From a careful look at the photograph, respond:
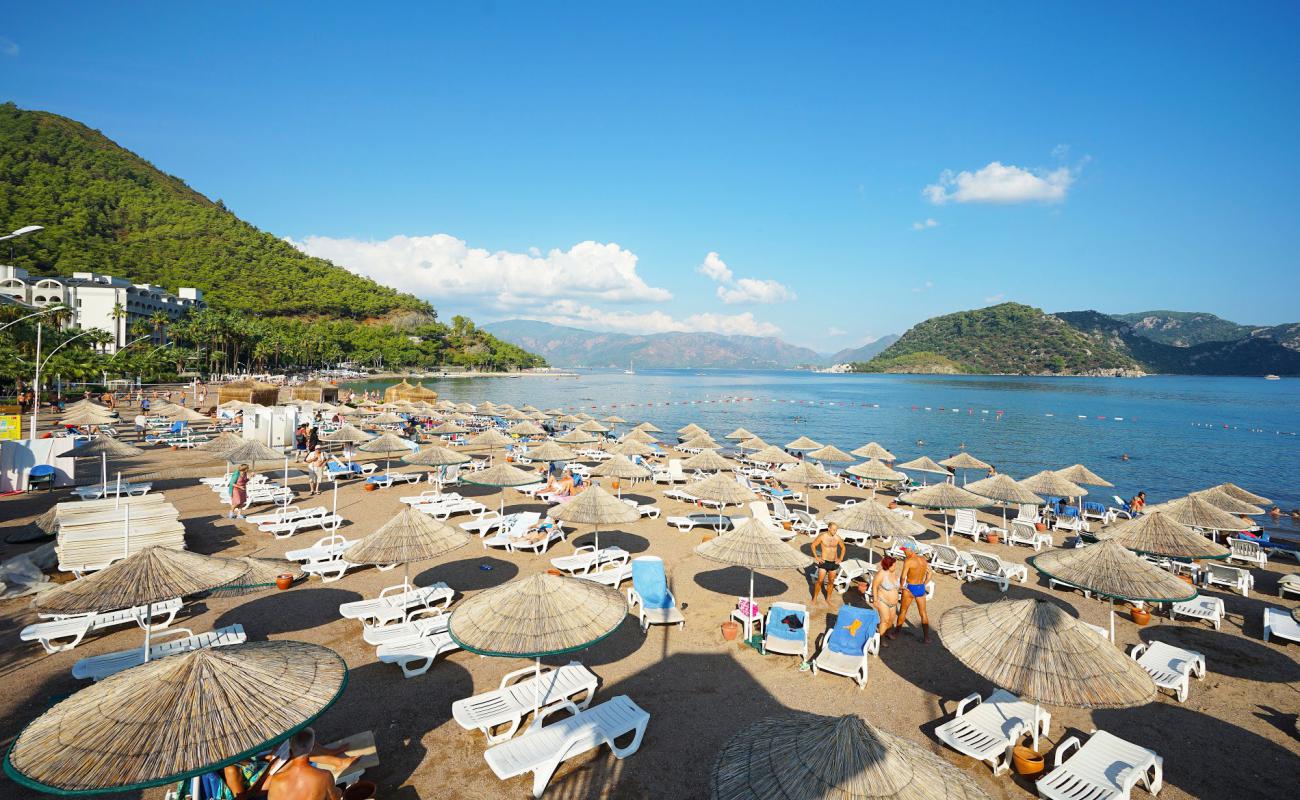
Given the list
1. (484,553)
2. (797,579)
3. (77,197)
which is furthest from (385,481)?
(77,197)

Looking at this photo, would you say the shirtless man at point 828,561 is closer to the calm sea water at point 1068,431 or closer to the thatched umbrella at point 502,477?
the thatched umbrella at point 502,477

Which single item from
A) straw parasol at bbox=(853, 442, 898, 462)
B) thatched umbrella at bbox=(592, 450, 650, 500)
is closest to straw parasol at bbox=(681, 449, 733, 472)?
thatched umbrella at bbox=(592, 450, 650, 500)

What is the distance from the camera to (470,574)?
10406 mm

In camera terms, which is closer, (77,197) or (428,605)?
(428,605)

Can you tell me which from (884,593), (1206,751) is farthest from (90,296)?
(1206,751)

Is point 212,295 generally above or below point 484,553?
above

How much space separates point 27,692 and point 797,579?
10915 mm

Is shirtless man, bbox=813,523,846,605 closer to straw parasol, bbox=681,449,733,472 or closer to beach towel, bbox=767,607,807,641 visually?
beach towel, bbox=767,607,807,641

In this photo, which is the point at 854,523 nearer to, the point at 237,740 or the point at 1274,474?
the point at 237,740

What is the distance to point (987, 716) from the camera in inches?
230

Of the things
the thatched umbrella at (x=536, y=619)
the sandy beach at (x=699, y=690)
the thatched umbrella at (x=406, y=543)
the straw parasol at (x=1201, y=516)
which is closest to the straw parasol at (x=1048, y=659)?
the sandy beach at (x=699, y=690)

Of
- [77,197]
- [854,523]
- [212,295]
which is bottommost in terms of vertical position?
[854,523]

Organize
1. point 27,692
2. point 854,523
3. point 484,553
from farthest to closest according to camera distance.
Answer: point 484,553
point 854,523
point 27,692

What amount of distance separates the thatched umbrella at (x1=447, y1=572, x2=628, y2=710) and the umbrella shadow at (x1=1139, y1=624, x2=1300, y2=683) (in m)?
8.38
